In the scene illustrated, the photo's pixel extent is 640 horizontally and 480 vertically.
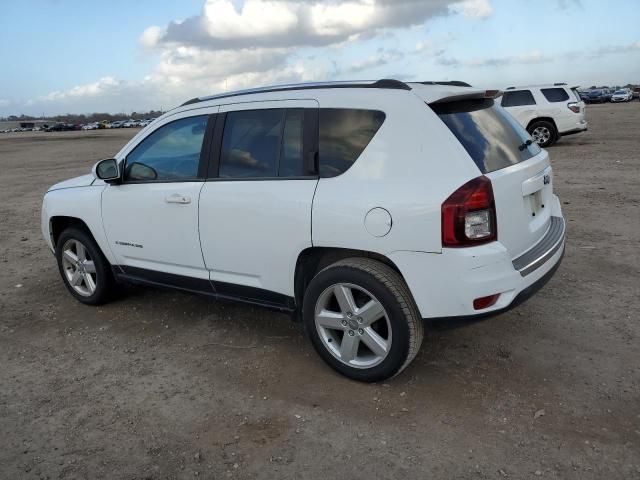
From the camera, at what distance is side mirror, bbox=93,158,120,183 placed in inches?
178

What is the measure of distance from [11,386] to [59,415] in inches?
26.1

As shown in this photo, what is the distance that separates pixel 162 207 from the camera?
13.9 feet

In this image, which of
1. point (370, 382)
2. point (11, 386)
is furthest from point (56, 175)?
point (370, 382)

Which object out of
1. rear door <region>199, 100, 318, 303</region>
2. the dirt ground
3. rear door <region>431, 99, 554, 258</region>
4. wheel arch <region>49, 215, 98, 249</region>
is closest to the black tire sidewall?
the dirt ground

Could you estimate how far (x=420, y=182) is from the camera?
10.1 ft

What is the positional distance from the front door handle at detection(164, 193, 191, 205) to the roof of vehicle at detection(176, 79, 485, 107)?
2.68ft

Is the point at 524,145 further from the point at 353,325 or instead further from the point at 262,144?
the point at 262,144

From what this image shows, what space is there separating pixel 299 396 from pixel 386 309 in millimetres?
798

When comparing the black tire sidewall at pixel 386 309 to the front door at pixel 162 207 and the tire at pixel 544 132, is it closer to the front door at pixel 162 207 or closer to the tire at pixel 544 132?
the front door at pixel 162 207

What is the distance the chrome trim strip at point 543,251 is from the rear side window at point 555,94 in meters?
13.6

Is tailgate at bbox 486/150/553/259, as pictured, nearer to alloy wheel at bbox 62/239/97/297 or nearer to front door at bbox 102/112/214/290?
front door at bbox 102/112/214/290

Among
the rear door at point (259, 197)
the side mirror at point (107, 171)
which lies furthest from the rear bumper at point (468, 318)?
the side mirror at point (107, 171)

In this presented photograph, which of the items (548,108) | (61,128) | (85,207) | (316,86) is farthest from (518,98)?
(61,128)

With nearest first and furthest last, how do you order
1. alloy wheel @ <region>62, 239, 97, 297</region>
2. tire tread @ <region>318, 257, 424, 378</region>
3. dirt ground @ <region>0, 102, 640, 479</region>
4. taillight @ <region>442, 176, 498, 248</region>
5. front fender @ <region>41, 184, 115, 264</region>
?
dirt ground @ <region>0, 102, 640, 479</region>
taillight @ <region>442, 176, 498, 248</region>
tire tread @ <region>318, 257, 424, 378</region>
front fender @ <region>41, 184, 115, 264</region>
alloy wheel @ <region>62, 239, 97, 297</region>
